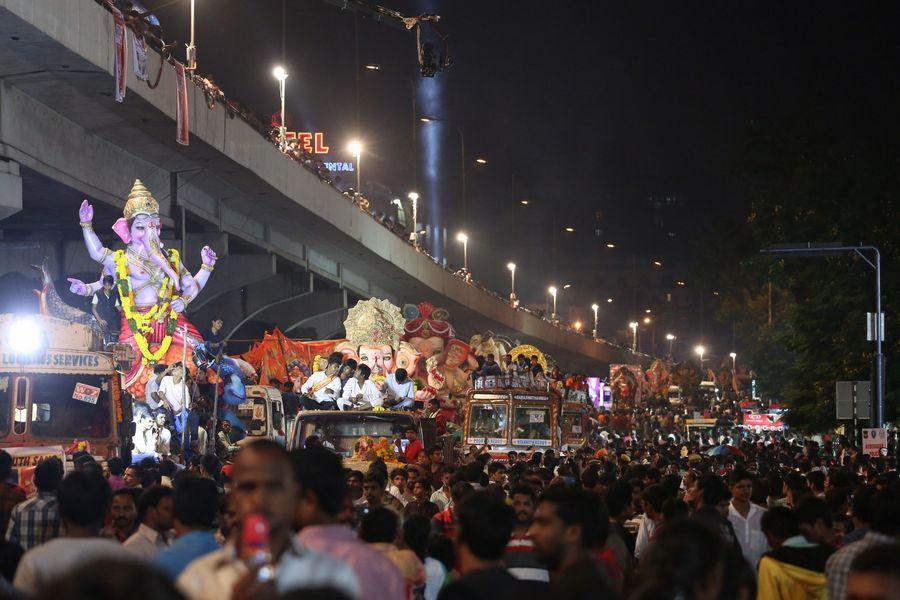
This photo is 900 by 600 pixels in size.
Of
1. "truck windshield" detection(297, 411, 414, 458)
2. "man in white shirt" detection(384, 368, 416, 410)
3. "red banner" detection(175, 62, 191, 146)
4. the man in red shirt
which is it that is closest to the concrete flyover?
"red banner" detection(175, 62, 191, 146)

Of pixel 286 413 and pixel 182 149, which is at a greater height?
pixel 182 149

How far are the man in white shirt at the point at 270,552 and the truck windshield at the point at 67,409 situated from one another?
14259 millimetres

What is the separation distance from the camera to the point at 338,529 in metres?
5.84

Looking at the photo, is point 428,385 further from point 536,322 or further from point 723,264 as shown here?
point 536,322

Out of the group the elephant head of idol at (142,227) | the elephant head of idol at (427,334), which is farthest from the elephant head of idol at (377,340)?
the elephant head of idol at (142,227)

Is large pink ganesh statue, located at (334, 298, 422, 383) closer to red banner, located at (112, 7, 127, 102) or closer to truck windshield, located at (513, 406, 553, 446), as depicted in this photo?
truck windshield, located at (513, 406, 553, 446)

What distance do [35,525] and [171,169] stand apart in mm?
23887

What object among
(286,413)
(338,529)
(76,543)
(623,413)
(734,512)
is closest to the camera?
(338,529)

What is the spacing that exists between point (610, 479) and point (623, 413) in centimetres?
5070

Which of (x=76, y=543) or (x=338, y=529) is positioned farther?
(x=76, y=543)

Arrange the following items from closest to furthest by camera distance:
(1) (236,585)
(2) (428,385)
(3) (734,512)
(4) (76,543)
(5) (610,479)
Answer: (1) (236,585)
(4) (76,543)
(3) (734,512)
(5) (610,479)
(2) (428,385)

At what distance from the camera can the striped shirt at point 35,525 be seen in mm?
9562

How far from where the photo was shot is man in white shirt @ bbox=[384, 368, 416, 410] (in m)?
26.3

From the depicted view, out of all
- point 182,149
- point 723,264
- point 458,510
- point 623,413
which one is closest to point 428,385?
point 182,149
